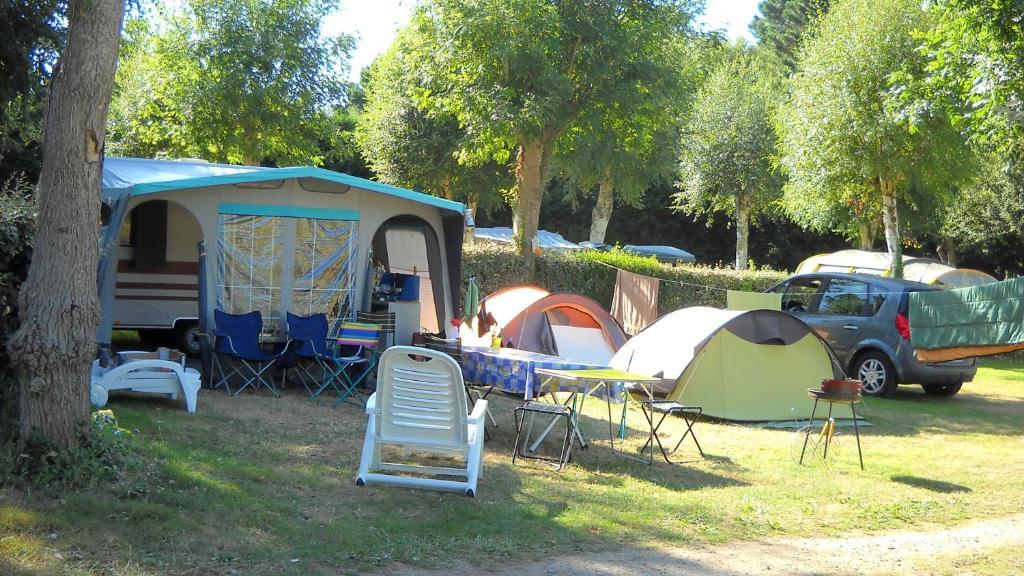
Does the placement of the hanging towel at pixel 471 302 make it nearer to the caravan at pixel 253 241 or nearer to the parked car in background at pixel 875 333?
the caravan at pixel 253 241

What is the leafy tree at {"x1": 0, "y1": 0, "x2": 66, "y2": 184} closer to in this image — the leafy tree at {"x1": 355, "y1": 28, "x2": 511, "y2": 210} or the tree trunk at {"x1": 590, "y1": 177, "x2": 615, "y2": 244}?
the leafy tree at {"x1": 355, "y1": 28, "x2": 511, "y2": 210}

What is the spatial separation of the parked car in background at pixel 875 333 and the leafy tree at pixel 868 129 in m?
6.72

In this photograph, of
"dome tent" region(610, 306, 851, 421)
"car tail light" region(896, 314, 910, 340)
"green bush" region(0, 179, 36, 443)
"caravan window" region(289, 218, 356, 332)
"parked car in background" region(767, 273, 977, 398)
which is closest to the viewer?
"green bush" region(0, 179, 36, 443)

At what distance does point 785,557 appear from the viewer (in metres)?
5.22

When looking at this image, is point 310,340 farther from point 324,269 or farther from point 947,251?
point 947,251

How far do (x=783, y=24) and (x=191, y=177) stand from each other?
3697cm

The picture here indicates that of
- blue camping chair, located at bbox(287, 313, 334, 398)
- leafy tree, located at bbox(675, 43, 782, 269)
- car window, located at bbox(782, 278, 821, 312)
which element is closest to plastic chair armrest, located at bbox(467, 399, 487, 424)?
blue camping chair, located at bbox(287, 313, 334, 398)

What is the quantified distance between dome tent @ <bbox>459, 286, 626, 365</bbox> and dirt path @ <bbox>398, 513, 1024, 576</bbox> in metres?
6.27

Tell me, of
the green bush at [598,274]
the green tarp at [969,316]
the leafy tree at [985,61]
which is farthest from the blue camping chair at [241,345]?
the leafy tree at [985,61]

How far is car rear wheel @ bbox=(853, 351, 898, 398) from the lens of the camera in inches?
472

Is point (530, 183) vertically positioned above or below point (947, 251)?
above

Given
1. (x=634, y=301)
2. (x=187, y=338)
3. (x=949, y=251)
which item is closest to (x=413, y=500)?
(x=187, y=338)

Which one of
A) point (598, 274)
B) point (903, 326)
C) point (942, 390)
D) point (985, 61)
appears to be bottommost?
point (942, 390)

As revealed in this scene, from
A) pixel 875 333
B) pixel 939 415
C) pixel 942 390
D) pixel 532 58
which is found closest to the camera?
pixel 939 415
